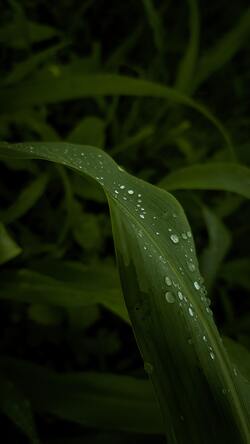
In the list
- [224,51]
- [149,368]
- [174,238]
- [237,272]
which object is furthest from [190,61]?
[149,368]

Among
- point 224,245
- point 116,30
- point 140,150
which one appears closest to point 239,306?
point 224,245

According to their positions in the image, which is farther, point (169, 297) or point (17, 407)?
point (17, 407)

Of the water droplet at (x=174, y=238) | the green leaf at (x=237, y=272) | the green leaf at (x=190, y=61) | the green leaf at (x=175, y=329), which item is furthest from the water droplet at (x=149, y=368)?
the green leaf at (x=190, y=61)

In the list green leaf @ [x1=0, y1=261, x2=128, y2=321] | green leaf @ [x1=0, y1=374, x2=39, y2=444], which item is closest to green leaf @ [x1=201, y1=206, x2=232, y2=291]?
green leaf @ [x1=0, y1=261, x2=128, y2=321]

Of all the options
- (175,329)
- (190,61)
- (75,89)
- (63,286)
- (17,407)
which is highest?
(190,61)

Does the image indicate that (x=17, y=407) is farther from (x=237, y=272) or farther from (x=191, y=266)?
(x=237, y=272)

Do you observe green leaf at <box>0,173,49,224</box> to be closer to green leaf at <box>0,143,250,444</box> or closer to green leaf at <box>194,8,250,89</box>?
green leaf at <box>0,143,250,444</box>

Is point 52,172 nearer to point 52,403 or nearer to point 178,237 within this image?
point 52,403
